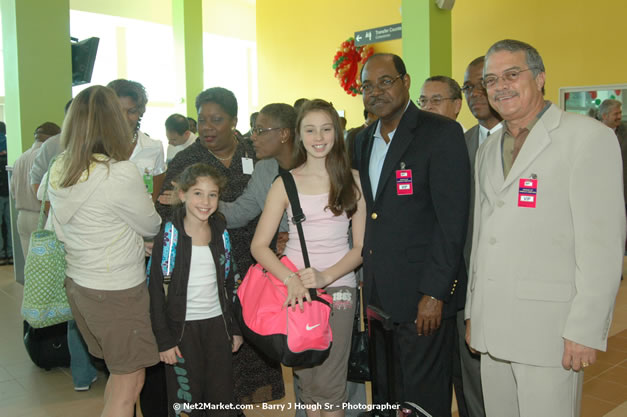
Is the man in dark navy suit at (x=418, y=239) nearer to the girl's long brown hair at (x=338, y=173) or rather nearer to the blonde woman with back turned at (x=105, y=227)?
the girl's long brown hair at (x=338, y=173)

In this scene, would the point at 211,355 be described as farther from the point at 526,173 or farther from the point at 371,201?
the point at 526,173

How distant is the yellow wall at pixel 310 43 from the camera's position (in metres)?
10.7

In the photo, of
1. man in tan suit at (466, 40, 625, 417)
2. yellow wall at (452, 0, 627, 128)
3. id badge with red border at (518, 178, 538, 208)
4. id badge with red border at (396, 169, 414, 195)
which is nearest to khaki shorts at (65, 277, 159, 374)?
id badge with red border at (396, 169, 414, 195)

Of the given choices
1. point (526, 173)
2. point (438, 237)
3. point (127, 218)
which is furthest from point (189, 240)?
point (526, 173)

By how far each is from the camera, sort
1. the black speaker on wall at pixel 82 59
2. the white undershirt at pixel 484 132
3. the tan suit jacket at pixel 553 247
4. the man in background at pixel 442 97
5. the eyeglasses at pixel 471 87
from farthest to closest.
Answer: the black speaker on wall at pixel 82 59 → the man in background at pixel 442 97 → the eyeglasses at pixel 471 87 → the white undershirt at pixel 484 132 → the tan suit jacket at pixel 553 247

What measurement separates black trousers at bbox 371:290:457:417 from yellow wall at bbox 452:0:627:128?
271 inches

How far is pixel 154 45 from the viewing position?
44.5 ft

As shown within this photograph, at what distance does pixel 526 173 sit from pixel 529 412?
747mm

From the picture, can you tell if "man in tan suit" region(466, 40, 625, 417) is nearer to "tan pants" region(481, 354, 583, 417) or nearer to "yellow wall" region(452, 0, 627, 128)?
"tan pants" region(481, 354, 583, 417)

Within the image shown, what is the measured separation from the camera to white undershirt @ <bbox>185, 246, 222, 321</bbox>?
2.33m

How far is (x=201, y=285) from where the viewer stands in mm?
2340

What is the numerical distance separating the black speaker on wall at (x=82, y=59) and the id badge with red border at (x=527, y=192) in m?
5.78

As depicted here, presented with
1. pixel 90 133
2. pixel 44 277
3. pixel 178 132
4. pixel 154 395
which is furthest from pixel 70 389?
pixel 178 132

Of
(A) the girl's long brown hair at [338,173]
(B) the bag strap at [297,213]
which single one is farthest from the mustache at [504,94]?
A: (B) the bag strap at [297,213]
